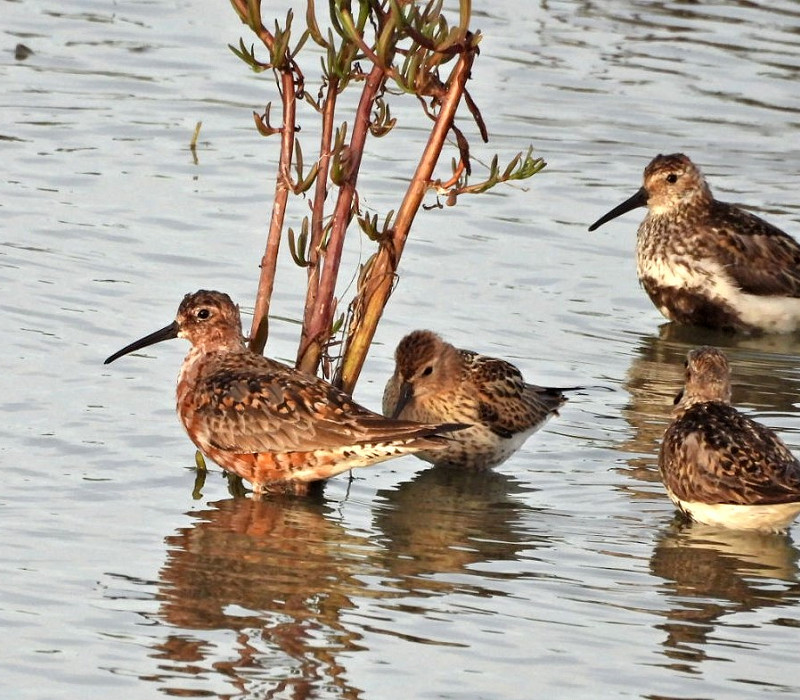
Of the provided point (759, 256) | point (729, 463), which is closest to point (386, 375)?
point (729, 463)

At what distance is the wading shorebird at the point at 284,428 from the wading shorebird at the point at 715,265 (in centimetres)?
500

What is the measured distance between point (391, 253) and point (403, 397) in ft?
4.67

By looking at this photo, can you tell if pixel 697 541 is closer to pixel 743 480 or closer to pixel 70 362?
pixel 743 480

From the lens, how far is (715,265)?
15492 mm

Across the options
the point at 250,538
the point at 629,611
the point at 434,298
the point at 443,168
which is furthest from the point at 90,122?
the point at 629,611

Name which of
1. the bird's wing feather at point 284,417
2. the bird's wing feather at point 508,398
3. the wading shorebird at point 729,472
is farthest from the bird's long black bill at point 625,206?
the bird's wing feather at point 284,417

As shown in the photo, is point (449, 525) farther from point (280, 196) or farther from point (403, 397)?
point (280, 196)

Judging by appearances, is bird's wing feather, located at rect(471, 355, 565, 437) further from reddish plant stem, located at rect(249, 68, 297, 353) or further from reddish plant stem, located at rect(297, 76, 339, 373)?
reddish plant stem, located at rect(249, 68, 297, 353)

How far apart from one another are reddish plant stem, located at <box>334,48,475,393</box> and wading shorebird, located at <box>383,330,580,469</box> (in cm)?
89

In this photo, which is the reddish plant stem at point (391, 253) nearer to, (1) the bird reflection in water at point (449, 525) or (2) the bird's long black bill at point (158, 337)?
(1) the bird reflection in water at point (449, 525)

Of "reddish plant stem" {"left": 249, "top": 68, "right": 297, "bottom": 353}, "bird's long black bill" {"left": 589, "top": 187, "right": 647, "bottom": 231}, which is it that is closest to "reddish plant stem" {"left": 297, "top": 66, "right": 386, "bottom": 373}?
"reddish plant stem" {"left": 249, "top": 68, "right": 297, "bottom": 353}

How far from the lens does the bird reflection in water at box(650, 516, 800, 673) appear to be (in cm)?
859

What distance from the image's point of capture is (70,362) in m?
12.3

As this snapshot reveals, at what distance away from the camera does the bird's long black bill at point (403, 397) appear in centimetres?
1173
